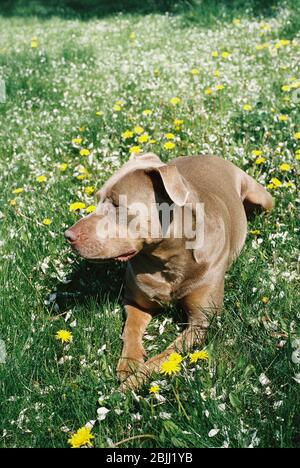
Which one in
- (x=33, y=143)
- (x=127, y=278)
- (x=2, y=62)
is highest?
(x=2, y=62)

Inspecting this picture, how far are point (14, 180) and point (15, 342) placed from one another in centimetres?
227

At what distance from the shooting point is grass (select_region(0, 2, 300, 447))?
2.78m

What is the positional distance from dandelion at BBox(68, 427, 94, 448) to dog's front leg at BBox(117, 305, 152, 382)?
52 centimetres

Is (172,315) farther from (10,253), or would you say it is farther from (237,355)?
(10,253)

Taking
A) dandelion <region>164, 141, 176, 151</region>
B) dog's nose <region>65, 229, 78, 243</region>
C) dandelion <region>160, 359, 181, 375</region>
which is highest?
dandelion <region>164, 141, 176, 151</region>

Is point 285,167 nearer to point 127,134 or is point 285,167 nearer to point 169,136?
point 169,136

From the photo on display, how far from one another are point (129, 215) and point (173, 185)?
307 mm

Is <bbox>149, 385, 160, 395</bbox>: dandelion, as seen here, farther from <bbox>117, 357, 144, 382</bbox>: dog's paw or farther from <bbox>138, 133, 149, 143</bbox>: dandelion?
<bbox>138, 133, 149, 143</bbox>: dandelion

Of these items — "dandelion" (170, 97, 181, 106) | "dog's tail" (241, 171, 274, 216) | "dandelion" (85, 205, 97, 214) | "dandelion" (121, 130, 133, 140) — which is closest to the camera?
"dandelion" (85, 205, 97, 214)

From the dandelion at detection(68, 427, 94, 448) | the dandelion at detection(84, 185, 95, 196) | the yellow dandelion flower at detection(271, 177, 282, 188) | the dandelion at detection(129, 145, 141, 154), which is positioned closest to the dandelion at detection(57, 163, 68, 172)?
the dandelion at detection(84, 185, 95, 196)

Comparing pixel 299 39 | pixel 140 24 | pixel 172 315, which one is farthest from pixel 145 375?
pixel 140 24

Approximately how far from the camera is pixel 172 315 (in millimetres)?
3725

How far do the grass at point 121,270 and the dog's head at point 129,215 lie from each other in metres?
0.56

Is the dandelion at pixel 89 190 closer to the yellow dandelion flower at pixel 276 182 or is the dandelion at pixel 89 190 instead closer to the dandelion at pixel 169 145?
the dandelion at pixel 169 145
